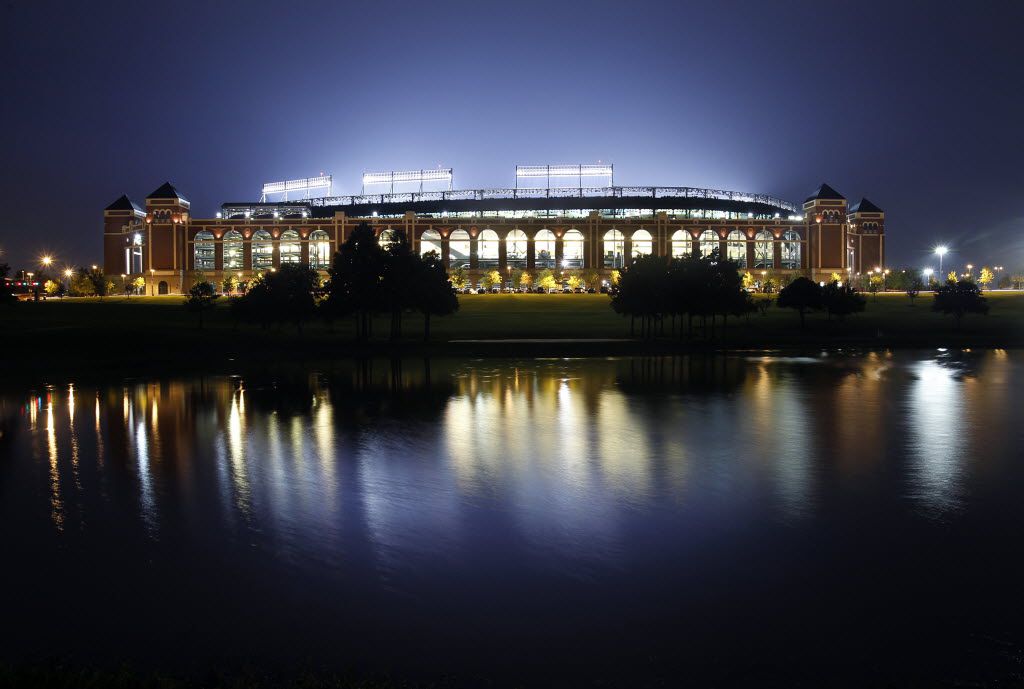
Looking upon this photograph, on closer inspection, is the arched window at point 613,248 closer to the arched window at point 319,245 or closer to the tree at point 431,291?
the arched window at point 319,245

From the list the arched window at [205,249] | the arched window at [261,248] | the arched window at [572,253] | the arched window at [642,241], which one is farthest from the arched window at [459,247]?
the arched window at [205,249]

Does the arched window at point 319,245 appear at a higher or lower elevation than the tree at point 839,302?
Answer: higher

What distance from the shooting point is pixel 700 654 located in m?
8.37

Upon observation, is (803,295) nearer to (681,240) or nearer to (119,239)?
(681,240)

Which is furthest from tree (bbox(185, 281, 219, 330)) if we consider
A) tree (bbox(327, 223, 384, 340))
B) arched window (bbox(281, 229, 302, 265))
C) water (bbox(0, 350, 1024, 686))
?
arched window (bbox(281, 229, 302, 265))

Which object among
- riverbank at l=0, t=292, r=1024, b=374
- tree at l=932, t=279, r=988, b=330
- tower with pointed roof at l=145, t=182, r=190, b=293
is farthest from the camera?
tower with pointed roof at l=145, t=182, r=190, b=293

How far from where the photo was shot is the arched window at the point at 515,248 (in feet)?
450

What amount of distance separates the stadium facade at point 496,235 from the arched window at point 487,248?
18cm

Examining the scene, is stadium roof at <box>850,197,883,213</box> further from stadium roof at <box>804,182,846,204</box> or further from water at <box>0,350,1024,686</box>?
water at <box>0,350,1024,686</box>

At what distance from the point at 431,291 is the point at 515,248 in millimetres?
81742

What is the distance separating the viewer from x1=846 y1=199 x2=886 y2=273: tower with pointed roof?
145 meters

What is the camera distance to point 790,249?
5581 inches

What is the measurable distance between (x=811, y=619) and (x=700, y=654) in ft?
5.52

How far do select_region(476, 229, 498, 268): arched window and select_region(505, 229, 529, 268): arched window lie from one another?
2113 millimetres
